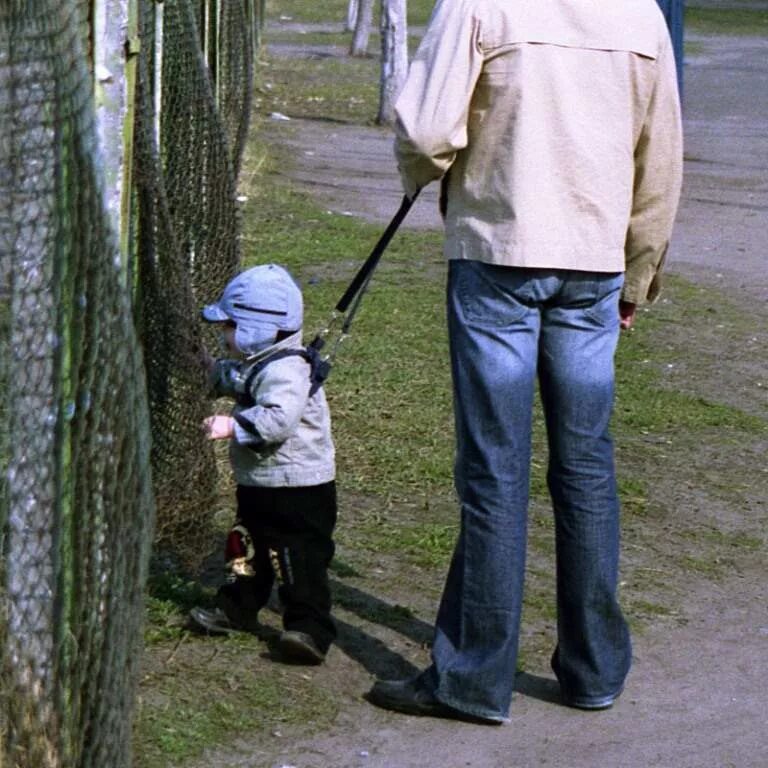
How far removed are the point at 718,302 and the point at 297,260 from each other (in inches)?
94.5

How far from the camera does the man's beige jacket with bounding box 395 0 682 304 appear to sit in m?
4.06

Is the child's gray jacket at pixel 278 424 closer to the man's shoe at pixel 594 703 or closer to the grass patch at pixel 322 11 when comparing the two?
the man's shoe at pixel 594 703

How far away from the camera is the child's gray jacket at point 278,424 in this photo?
4.52 metres

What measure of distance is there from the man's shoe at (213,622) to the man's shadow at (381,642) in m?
0.30

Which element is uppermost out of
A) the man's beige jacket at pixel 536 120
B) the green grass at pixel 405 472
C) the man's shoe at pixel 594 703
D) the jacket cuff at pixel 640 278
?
the man's beige jacket at pixel 536 120

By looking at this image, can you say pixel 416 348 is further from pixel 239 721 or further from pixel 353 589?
pixel 239 721

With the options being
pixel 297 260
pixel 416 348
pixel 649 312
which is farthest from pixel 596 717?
pixel 297 260

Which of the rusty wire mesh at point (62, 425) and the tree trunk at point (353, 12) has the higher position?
the rusty wire mesh at point (62, 425)

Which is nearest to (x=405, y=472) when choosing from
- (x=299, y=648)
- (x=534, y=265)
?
(x=299, y=648)

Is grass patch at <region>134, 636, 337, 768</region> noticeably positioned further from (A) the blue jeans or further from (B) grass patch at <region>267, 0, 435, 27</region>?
(B) grass patch at <region>267, 0, 435, 27</region>

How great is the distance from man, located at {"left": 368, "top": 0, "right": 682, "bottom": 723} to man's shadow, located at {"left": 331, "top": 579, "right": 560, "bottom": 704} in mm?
171

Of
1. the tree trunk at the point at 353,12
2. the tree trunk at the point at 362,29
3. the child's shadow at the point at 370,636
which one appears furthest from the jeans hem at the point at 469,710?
the tree trunk at the point at 353,12

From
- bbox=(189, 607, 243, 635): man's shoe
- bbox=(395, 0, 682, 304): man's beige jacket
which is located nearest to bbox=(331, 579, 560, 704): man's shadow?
bbox=(189, 607, 243, 635): man's shoe

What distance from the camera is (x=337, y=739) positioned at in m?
4.31
